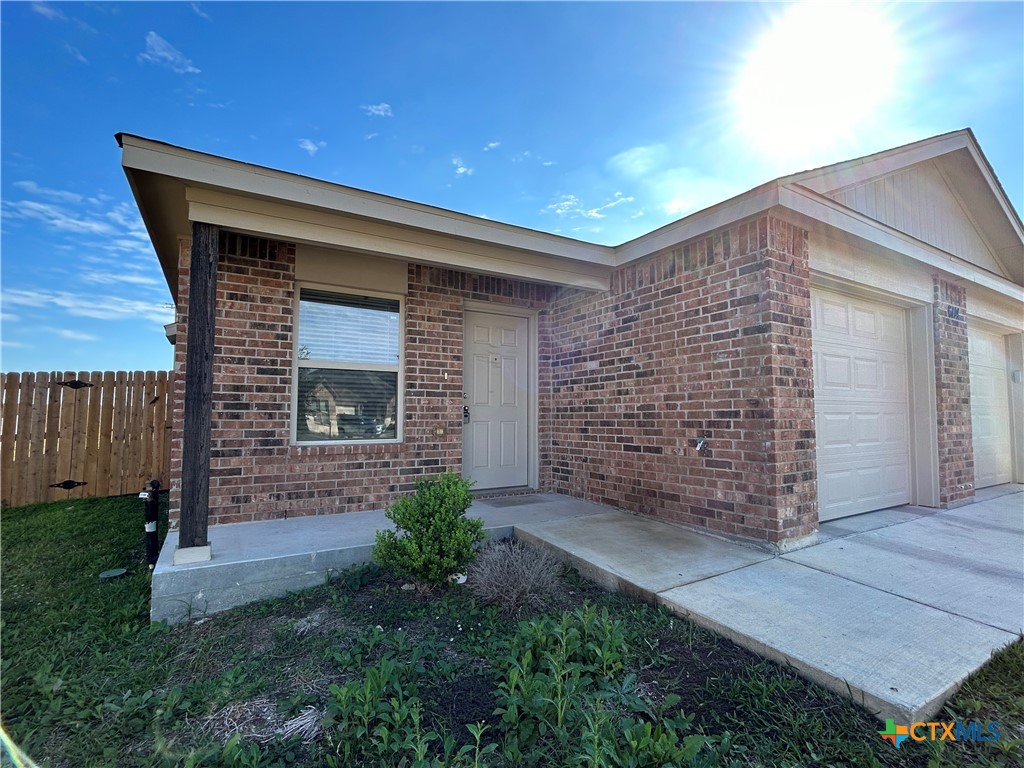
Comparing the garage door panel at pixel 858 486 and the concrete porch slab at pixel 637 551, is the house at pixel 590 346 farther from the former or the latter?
the concrete porch slab at pixel 637 551

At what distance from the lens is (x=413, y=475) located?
16.6 feet

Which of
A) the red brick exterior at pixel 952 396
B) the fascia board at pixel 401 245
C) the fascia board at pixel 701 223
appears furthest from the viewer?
the red brick exterior at pixel 952 396

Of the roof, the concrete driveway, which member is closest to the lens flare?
the roof

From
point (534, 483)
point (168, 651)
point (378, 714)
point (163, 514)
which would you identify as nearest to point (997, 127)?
point (534, 483)

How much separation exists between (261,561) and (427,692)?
171cm

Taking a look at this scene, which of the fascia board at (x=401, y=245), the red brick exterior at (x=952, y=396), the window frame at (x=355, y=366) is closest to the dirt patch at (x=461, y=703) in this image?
the window frame at (x=355, y=366)

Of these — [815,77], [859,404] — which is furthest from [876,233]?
[859,404]

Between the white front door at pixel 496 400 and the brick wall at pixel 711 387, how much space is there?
978 mm

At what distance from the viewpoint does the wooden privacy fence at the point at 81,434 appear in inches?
258

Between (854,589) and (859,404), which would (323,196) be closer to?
(854,589)

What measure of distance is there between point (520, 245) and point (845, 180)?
299 centimetres

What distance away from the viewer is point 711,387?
4.11 meters

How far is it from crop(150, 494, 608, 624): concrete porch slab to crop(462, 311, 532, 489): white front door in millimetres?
1340

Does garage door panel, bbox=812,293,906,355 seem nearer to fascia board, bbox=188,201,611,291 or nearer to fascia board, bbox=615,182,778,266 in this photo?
fascia board, bbox=615,182,778,266
